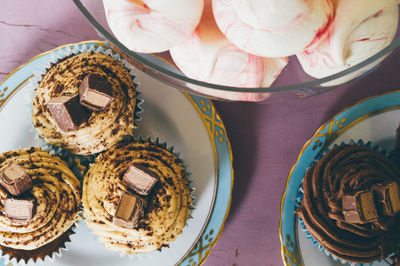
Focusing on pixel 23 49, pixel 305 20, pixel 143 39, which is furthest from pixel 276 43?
pixel 23 49

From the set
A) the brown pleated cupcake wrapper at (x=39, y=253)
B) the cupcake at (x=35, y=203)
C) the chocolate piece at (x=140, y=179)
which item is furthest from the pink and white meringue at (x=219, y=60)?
the brown pleated cupcake wrapper at (x=39, y=253)

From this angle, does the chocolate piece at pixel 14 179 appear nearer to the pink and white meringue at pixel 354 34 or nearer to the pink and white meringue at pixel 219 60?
the pink and white meringue at pixel 219 60

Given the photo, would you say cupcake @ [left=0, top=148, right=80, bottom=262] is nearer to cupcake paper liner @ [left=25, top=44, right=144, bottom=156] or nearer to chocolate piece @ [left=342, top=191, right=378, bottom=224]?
cupcake paper liner @ [left=25, top=44, right=144, bottom=156]

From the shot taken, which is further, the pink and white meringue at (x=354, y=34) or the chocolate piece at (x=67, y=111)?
the chocolate piece at (x=67, y=111)

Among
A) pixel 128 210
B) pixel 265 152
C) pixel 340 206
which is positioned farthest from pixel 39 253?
pixel 340 206

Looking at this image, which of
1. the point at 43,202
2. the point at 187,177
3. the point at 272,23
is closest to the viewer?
the point at 272,23

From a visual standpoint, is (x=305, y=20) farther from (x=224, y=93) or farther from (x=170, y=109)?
(x=170, y=109)

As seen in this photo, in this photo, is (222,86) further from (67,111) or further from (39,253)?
(39,253)
